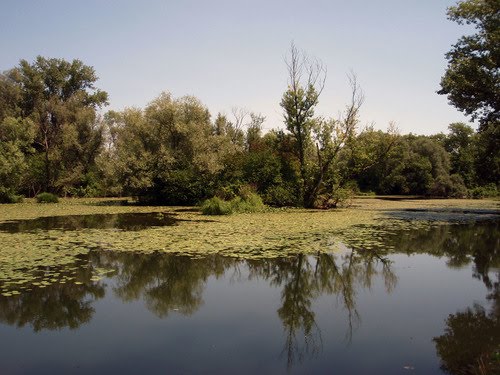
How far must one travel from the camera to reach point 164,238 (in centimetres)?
1335

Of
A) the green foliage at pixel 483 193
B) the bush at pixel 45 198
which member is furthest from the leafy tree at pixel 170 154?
the green foliage at pixel 483 193

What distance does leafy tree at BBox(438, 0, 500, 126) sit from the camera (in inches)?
823

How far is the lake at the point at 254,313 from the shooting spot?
5.00m

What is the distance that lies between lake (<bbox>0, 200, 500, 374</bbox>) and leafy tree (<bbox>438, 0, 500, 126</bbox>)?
13.1m

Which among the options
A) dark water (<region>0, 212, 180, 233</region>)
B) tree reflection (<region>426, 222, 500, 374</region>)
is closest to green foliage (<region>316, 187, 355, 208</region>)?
dark water (<region>0, 212, 180, 233</region>)

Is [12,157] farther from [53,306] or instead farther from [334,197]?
[53,306]

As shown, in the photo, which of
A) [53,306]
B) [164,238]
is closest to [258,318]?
[53,306]

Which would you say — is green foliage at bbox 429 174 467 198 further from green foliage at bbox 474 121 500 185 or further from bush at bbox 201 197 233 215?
bush at bbox 201 197 233 215

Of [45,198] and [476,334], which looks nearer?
[476,334]

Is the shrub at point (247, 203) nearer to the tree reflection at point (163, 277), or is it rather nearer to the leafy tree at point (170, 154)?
the leafy tree at point (170, 154)

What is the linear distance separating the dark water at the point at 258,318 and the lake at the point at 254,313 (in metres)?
0.02

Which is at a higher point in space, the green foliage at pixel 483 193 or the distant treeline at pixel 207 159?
the distant treeline at pixel 207 159

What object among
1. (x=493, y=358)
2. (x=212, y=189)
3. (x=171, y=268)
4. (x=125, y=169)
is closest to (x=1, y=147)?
(x=125, y=169)

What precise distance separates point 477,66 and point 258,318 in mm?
20679
